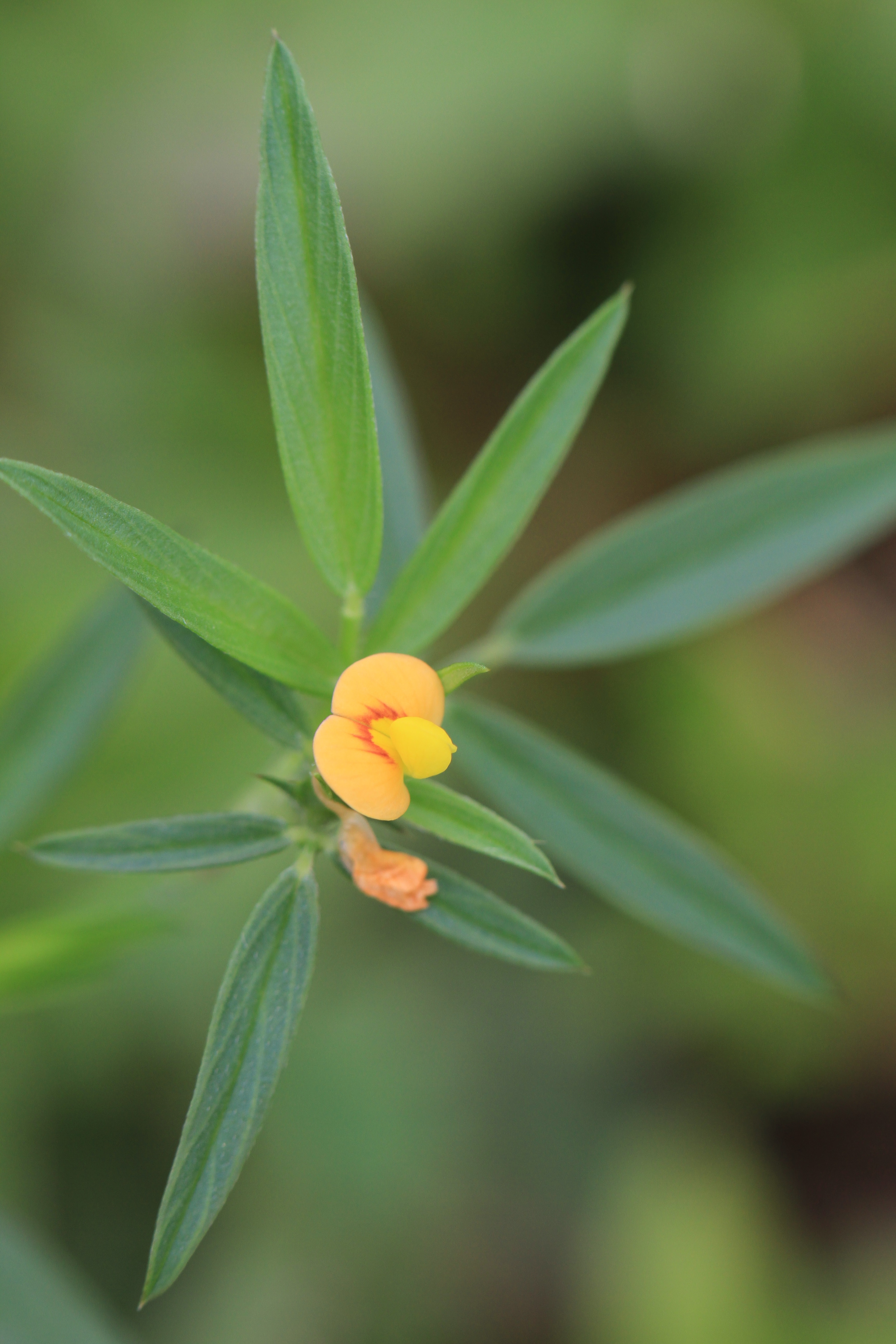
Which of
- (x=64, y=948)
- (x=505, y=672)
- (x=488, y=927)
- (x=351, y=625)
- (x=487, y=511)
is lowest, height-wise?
(x=64, y=948)

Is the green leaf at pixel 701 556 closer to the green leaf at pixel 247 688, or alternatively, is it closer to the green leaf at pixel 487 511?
the green leaf at pixel 487 511

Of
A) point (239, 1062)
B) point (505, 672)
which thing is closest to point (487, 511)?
point (239, 1062)

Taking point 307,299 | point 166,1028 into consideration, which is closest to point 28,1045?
point 166,1028

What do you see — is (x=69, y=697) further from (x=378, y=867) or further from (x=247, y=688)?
(x=378, y=867)

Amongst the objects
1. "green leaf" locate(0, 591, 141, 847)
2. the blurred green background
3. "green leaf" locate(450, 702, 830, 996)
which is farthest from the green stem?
the blurred green background

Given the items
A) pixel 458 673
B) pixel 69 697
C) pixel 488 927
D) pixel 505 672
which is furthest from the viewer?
pixel 505 672

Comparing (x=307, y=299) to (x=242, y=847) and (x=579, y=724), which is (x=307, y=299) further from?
(x=579, y=724)

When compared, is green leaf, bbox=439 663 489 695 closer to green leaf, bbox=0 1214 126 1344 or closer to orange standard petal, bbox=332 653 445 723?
orange standard petal, bbox=332 653 445 723
